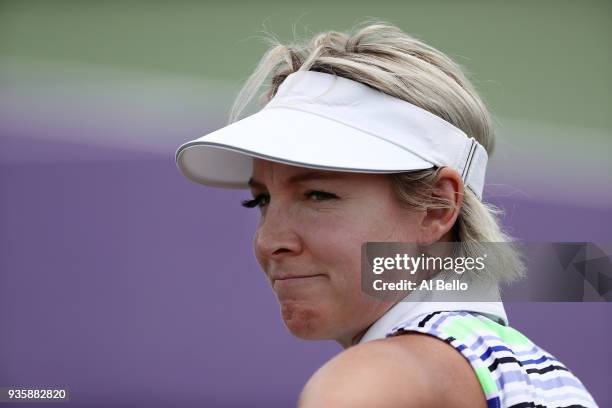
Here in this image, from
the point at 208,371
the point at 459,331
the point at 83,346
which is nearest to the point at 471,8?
the point at 208,371

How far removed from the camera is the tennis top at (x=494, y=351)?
0.84 metres

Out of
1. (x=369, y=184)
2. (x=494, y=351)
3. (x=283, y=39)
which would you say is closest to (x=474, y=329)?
(x=494, y=351)

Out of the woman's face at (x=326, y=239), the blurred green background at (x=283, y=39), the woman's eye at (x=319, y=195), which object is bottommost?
the woman's face at (x=326, y=239)

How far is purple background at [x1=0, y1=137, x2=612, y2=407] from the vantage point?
2.83m

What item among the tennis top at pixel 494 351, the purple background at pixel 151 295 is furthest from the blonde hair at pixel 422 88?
the purple background at pixel 151 295

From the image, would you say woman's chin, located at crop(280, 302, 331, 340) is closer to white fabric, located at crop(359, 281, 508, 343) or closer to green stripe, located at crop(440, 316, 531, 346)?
white fabric, located at crop(359, 281, 508, 343)

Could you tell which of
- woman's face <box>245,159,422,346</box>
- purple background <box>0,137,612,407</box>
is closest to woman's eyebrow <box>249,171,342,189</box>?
woman's face <box>245,159,422,346</box>

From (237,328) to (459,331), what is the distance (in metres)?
2.05

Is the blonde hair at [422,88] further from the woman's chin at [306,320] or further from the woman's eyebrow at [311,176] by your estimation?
the woman's chin at [306,320]

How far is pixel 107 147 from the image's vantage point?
3.00m

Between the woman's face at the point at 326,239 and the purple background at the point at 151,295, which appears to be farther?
the purple background at the point at 151,295

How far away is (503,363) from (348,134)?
0.36 metres

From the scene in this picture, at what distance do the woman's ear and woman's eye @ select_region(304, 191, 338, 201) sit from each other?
138 mm

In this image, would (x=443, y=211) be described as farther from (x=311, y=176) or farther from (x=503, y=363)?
(x=503, y=363)
